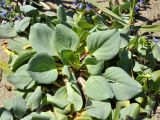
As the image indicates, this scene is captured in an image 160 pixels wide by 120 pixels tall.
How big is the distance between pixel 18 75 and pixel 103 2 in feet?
3.35

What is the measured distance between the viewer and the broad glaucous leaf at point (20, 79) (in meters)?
2.09

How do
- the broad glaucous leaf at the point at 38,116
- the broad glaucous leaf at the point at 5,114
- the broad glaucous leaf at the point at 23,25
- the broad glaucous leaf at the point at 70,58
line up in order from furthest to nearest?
the broad glaucous leaf at the point at 23,25, the broad glaucous leaf at the point at 70,58, the broad glaucous leaf at the point at 5,114, the broad glaucous leaf at the point at 38,116

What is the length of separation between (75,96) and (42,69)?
0.73ft

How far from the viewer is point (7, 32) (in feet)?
7.97

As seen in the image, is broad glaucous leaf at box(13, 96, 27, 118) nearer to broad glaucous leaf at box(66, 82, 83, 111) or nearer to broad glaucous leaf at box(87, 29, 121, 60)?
broad glaucous leaf at box(66, 82, 83, 111)

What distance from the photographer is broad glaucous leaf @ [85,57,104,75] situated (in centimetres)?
208

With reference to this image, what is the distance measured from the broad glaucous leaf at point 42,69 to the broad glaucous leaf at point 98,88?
186 mm

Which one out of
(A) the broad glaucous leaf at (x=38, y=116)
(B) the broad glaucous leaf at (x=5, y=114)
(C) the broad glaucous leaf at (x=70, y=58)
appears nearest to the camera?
(A) the broad glaucous leaf at (x=38, y=116)

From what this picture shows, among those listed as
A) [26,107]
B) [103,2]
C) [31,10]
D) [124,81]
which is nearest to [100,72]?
[124,81]

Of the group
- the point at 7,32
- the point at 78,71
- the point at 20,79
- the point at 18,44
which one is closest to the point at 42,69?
the point at 20,79

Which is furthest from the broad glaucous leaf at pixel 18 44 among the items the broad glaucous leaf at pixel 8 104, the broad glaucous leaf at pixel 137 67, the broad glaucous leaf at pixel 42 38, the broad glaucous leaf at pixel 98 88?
the broad glaucous leaf at pixel 137 67

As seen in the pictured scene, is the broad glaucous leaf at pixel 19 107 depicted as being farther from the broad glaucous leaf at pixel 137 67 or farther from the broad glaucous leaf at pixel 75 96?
the broad glaucous leaf at pixel 137 67

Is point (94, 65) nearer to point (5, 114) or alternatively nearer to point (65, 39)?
point (65, 39)

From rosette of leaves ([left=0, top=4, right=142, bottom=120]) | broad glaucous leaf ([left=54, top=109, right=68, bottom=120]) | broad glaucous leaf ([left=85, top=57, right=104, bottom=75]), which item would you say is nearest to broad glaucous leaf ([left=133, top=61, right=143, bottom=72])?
rosette of leaves ([left=0, top=4, right=142, bottom=120])
